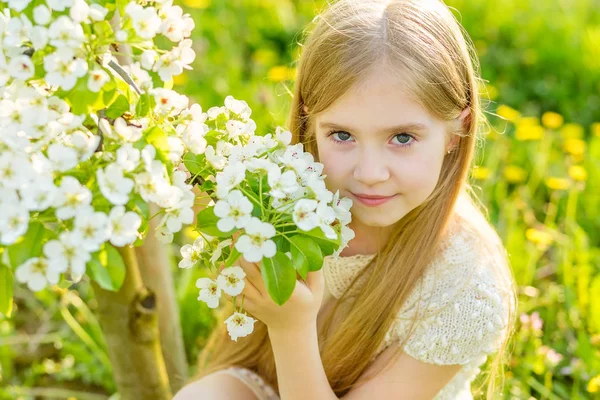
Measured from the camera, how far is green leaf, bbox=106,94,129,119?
89 cm

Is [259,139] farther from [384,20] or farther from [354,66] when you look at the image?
[384,20]

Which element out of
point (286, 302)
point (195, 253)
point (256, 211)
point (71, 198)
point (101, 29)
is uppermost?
point (101, 29)

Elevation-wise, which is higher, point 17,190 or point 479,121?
point 17,190

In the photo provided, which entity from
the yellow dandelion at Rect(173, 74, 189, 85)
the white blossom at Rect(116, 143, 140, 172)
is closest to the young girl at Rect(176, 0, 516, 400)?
the white blossom at Rect(116, 143, 140, 172)

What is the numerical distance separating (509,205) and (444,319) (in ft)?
3.35

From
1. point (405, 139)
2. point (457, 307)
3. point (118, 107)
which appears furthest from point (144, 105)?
point (457, 307)

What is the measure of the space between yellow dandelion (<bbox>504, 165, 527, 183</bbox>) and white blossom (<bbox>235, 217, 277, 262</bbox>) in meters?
1.70

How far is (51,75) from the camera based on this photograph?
2.59 ft

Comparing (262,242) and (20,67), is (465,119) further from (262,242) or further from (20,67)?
(20,67)

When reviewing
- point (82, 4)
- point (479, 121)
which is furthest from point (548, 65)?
point (82, 4)

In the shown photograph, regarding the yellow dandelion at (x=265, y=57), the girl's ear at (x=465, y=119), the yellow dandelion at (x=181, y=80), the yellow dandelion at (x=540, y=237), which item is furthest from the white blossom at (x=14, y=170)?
the yellow dandelion at (x=265, y=57)

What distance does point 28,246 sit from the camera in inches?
29.9

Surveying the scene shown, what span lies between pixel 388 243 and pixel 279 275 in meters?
0.54

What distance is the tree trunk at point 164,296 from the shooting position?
1.54 metres
